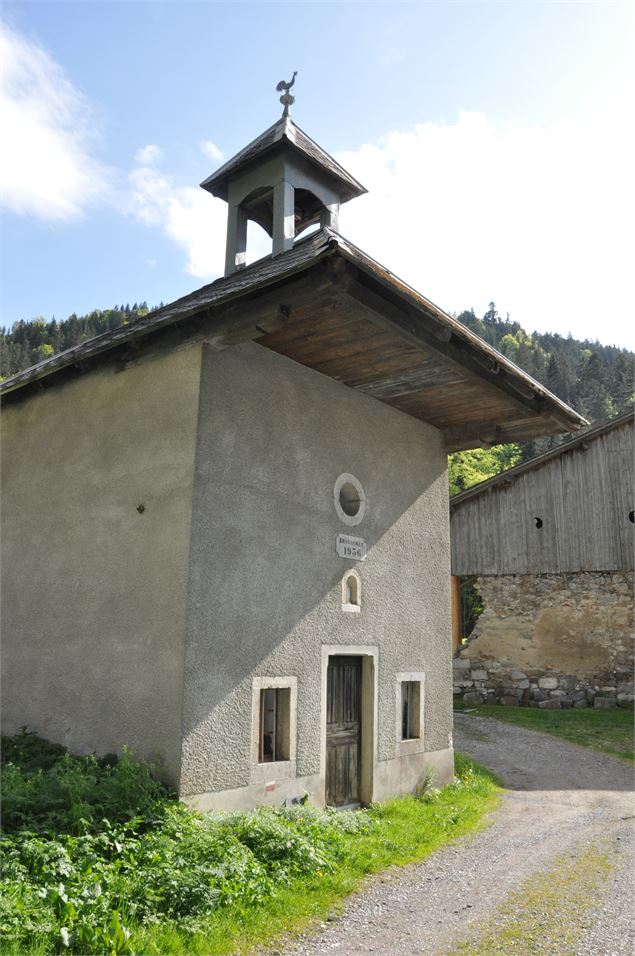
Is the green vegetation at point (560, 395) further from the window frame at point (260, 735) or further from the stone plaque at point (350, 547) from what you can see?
the window frame at point (260, 735)

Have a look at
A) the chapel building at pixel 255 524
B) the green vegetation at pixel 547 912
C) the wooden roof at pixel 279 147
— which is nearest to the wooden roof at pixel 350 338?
the chapel building at pixel 255 524

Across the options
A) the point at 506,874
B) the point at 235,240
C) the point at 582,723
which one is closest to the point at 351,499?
the point at 235,240

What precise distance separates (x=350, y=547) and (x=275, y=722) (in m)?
2.22

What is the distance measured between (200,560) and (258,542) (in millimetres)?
807

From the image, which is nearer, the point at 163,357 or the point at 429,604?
the point at 163,357

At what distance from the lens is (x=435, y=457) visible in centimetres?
1062

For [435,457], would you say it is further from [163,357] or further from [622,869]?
[622,869]

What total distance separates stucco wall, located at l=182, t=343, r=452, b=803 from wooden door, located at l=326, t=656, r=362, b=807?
11.9 inches

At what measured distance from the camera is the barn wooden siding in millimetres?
18672

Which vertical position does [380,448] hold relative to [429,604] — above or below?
above

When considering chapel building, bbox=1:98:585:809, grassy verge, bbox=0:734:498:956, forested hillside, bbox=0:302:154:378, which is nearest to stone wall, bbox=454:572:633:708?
chapel building, bbox=1:98:585:809

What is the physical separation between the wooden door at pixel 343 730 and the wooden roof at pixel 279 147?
6698 millimetres

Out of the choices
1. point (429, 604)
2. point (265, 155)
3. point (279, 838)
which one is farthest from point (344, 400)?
point (279, 838)

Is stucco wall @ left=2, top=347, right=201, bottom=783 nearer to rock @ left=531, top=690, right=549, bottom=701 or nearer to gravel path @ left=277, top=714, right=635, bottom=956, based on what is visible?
gravel path @ left=277, top=714, right=635, bottom=956
